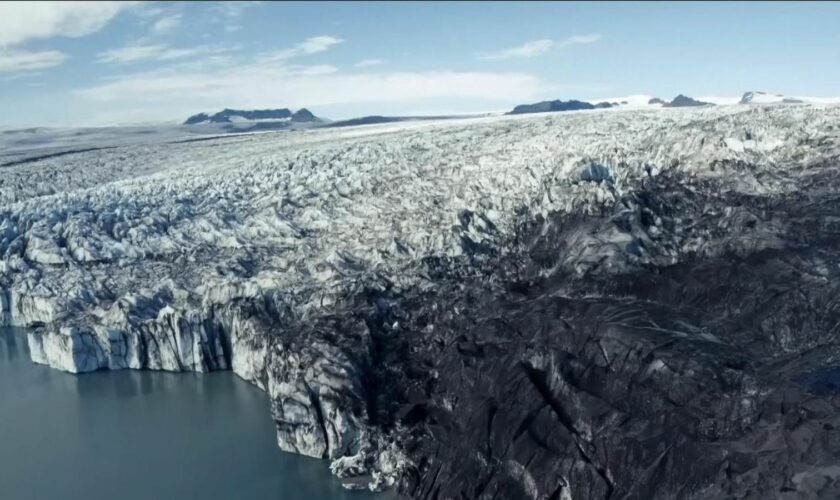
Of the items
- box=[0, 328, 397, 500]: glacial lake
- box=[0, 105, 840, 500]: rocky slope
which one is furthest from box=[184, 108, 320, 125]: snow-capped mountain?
box=[0, 328, 397, 500]: glacial lake

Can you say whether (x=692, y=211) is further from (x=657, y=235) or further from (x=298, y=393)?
(x=298, y=393)

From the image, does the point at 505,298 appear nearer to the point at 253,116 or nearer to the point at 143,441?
the point at 143,441

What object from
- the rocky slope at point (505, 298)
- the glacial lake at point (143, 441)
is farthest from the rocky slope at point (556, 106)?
the glacial lake at point (143, 441)

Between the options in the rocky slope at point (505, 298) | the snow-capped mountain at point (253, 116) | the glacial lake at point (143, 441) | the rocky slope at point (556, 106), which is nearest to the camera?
the rocky slope at point (505, 298)

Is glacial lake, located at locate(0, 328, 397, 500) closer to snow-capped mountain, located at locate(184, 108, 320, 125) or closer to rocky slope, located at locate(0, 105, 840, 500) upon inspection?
rocky slope, located at locate(0, 105, 840, 500)

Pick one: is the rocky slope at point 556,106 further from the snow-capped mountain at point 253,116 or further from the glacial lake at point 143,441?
the glacial lake at point 143,441

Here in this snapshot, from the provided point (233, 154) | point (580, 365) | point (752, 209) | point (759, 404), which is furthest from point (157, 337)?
point (233, 154)


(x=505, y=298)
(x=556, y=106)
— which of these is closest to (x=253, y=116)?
(x=556, y=106)
